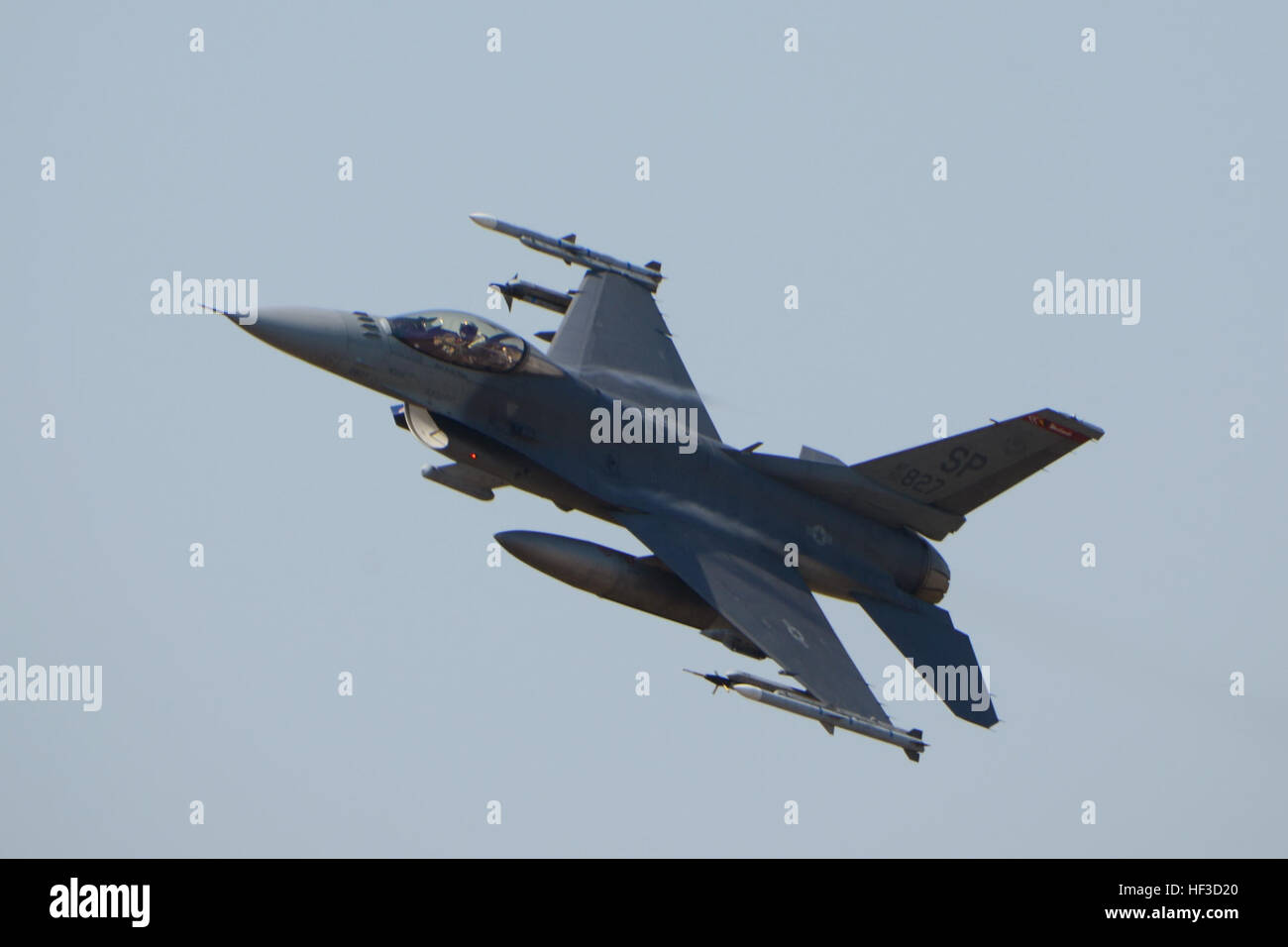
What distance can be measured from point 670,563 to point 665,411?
3.32 m

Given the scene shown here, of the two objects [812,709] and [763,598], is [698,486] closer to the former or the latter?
[763,598]

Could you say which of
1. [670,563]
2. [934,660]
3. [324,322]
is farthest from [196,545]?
[934,660]

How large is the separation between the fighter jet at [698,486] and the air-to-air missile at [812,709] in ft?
0.09

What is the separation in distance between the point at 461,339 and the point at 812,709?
24.3 ft

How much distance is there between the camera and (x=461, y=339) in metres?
32.0

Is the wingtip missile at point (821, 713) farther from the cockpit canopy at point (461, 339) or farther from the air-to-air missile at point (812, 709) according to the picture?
the cockpit canopy at point (461, 339)

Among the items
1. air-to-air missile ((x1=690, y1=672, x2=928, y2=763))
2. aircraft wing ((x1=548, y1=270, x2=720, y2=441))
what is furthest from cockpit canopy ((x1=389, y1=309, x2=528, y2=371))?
air-to-air missile ((x1=690, y1=672, x2=928, y2=763))

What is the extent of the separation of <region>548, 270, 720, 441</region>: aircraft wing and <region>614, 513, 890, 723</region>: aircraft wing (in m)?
2.32

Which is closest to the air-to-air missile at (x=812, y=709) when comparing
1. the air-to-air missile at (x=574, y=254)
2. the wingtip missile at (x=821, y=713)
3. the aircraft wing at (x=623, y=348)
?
the wingtip missile at (x=821, y=713)

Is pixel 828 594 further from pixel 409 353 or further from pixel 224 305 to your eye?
pixel 224 305

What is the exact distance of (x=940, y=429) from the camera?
36156 mm

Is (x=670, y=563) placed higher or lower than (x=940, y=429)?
lower

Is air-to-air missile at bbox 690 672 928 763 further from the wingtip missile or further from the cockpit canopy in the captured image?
the cockpit canopy

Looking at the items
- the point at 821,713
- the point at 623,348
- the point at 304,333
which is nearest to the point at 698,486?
the point at 623,348
